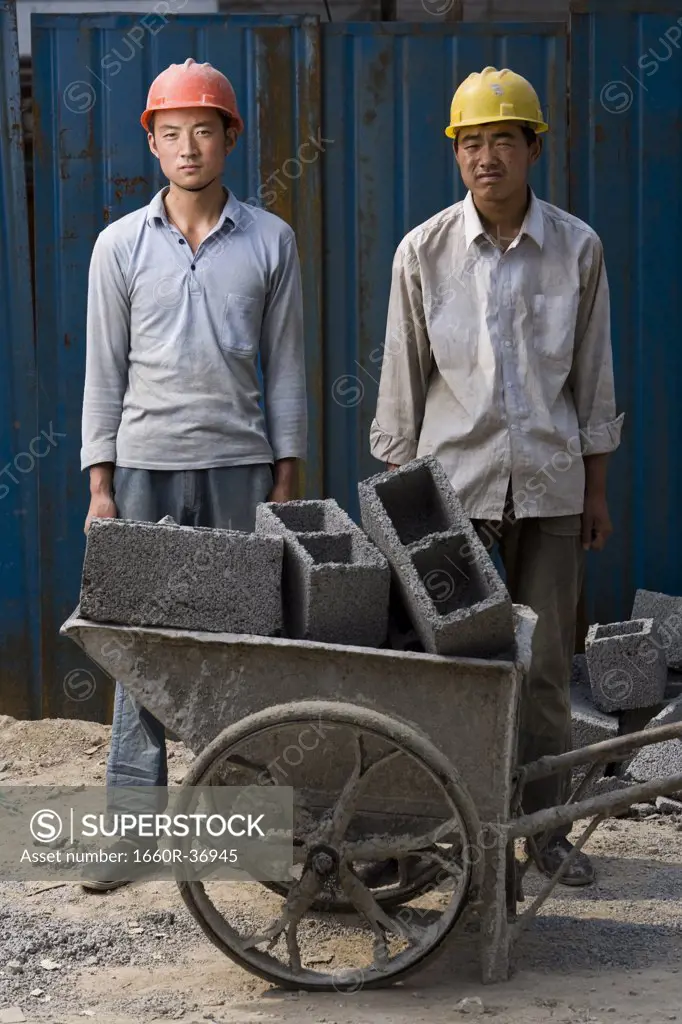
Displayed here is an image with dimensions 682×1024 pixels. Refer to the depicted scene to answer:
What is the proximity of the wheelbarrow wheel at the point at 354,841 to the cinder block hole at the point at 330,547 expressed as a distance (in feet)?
1.42

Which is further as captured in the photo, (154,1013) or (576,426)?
(576,426)

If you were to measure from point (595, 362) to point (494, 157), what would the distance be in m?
0.75

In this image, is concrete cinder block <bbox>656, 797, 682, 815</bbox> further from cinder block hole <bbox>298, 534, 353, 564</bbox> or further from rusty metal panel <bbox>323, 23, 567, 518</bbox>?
cinder block hole <bbox>298, 534, 353, 564</bbox>

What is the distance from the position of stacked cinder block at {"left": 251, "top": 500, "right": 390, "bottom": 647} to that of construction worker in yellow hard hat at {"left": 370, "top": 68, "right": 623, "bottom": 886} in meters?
0.95

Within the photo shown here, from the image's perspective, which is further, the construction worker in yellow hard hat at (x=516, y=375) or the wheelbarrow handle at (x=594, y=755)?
the construction worker in yellow hard hat at (x=516, y=375)

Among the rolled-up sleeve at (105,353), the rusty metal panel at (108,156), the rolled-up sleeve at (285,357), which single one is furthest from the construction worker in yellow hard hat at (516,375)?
the rusty metal panel at (108,156)

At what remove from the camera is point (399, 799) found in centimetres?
358

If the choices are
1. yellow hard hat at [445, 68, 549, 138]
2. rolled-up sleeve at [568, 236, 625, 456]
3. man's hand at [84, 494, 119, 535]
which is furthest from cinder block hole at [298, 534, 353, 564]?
yellow hard hat at [445, 68, 549, 138]

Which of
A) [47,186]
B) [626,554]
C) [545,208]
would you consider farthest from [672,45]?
[47,186]

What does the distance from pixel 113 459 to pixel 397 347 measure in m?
1.02

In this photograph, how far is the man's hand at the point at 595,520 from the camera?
4.64 meters

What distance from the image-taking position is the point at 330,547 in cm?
365

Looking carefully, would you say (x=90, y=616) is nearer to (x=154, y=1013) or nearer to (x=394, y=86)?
(x=154, y=1013)

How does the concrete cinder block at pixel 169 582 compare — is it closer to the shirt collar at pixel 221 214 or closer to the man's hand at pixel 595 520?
the shirt collar at pixel 221 214
